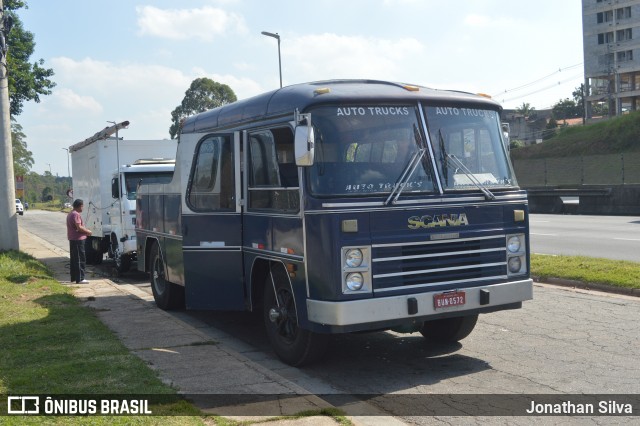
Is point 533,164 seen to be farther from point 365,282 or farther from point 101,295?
point 365,282

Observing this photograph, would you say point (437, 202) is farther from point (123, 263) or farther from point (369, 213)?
point (123, 263)

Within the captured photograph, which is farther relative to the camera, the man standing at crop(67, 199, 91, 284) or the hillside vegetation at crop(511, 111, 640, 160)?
the hillside vegetation at crop(511, 111, 640, 160)

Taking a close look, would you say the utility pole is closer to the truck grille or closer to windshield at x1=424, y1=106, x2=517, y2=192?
windshield at x1=424, y1=106, x2=517, y2=192

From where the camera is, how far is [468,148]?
7.41 m

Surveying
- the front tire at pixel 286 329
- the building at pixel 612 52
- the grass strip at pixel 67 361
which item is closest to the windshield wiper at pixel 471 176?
the front tire at pixel 286 329

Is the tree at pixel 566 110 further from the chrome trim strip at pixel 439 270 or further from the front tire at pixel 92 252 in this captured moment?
the chrome trim strip at pixel 439 270

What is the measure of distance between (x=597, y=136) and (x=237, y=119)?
6256cm

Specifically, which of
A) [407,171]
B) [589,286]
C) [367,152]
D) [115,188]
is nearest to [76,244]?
[115,188]

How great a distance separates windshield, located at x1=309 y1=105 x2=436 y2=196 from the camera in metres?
6.71

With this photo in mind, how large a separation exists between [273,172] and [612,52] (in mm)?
91113

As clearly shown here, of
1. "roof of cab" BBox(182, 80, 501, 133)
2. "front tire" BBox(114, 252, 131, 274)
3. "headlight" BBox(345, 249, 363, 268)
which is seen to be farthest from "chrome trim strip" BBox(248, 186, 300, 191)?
"front tire" BBox(114, 252, 131, 274)

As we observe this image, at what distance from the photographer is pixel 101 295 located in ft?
41.4

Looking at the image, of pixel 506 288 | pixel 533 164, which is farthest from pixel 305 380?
pixel 533 164

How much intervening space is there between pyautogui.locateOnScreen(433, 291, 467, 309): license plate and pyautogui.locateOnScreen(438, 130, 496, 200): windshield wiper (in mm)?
1050
